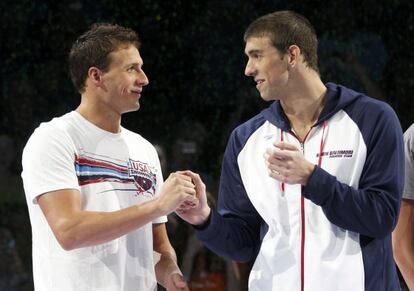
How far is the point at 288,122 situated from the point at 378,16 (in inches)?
126

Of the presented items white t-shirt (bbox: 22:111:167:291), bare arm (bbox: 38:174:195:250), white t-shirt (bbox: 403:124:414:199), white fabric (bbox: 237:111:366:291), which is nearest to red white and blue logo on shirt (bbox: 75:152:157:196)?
white t-shirt (bbox: 22:111:167:291)

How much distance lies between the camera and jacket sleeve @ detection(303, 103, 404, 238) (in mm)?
2023

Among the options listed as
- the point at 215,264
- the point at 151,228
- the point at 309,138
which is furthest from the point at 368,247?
the point at 215,264

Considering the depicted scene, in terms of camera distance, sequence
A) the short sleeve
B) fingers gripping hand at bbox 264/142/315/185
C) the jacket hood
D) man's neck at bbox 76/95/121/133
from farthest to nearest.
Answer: man's neck at bbox 76/95/121/133, the jacket hood, the short sleeve, fingers gripping hand at bbox 264/142/315/185

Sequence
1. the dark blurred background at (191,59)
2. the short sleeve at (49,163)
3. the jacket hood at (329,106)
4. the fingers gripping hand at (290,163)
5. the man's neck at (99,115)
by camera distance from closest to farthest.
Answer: the fingers gripping hand at (290,163) < the short sleeve at (49,163) < the jacket hood at (329,106) < the man's neck at (99,115) < the dark blurred background at (191,59)

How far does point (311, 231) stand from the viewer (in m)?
2.14

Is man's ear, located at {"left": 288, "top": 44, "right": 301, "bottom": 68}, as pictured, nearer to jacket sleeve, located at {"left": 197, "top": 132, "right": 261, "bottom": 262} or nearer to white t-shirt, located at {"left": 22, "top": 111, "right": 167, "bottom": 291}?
jacket sleeve, located at {"left": 197, "top": 132, "right": 261, "bottom": 262}

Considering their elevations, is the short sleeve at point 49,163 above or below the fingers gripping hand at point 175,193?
above

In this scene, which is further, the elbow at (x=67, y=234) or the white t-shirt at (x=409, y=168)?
the white t-shirt at (x=409, y=168)

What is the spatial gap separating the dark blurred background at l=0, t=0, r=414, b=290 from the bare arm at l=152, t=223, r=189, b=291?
2.32 metres

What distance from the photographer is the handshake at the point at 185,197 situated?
2086mm

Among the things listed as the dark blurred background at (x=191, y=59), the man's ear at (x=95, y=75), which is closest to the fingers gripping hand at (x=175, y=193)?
the man's ear at (x=95, y=75)

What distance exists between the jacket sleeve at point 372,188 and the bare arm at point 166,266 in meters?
0.51

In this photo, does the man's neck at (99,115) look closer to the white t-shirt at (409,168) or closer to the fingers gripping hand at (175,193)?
the fingers gripping hand at (175,193)
